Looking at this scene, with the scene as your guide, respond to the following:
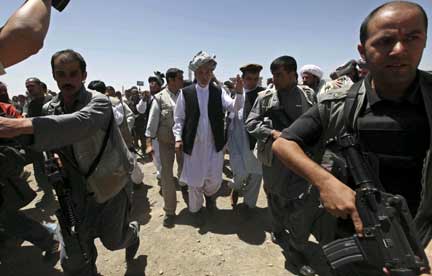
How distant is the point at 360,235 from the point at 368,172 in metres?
0.25

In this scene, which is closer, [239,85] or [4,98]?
[239,85]

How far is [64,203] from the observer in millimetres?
2033

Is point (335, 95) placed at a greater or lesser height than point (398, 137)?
greater

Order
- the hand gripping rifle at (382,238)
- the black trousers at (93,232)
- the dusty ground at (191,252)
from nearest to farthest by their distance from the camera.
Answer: the hand gripping rifle at (382,238) → the black trousers at (93,232) → the dusty ground at (191,252)

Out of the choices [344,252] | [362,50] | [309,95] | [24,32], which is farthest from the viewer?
[309,95]

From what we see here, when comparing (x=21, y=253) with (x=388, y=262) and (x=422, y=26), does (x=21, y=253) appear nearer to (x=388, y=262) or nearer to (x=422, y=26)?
(x=388, y=262)

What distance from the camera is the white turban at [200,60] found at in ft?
11.2

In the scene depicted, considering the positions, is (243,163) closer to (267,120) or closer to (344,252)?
(267,120)

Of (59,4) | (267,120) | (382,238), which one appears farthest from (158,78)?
(382,238)

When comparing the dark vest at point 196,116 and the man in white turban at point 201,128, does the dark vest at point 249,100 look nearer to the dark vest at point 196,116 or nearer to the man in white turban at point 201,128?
the man in white turban at point 201,128

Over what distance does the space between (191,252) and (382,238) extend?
237cm

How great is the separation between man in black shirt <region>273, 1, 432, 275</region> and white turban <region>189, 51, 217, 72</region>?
2.25 metres

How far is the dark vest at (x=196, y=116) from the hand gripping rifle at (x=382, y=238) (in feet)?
8.32

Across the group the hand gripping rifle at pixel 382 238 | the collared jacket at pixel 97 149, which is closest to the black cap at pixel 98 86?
the collared jacket at pixel 97 149
